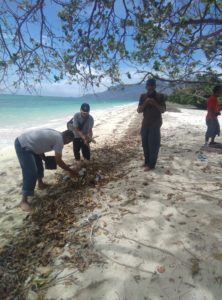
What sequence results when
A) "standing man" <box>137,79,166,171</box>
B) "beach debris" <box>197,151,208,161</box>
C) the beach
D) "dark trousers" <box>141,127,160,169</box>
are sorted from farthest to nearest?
"beach debris" <box>197,151,208,161</box> < "dark trousers" <box>141,127,160,169</box> < "standing man" <box>137,79,166,171</box> < the beach

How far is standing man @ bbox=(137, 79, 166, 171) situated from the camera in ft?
17.4

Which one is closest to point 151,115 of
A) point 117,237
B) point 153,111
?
point 153,111

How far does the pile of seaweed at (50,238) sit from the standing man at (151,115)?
817 millimetres

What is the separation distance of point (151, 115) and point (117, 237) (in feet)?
9.12

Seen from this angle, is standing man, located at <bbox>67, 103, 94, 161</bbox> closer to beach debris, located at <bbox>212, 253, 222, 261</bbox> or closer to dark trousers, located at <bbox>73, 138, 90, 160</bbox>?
dark trousers, located at <bbox>73, 138, 90, 160</bbox>

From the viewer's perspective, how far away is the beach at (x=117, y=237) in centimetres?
268

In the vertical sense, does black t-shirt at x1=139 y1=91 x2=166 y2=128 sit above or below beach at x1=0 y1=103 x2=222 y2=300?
above

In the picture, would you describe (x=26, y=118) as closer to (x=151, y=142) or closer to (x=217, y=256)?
(x=151, y=142)

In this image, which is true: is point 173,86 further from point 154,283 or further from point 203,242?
point 154,283

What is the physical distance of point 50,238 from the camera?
3.57 meters

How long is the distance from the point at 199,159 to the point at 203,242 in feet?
12.3

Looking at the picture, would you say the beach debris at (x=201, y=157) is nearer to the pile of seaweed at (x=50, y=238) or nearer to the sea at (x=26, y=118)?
the pile of seaweed at (x=50, y=238)

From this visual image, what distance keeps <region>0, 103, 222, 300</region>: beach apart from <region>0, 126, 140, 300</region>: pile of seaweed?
0.4 inches

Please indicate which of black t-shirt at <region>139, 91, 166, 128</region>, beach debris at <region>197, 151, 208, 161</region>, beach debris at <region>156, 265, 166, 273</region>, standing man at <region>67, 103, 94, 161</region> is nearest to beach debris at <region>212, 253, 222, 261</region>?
beach debris at <region>156, 265, 166, 273</region>
